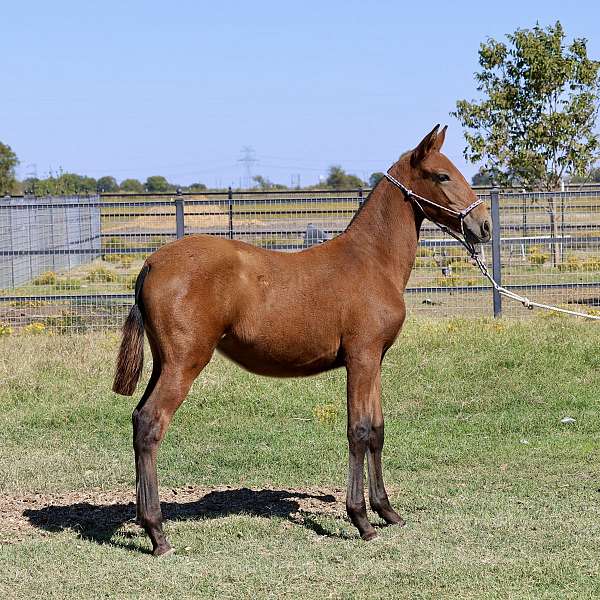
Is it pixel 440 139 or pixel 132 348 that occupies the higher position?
pixel 440 139

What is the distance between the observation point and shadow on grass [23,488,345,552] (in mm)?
7102

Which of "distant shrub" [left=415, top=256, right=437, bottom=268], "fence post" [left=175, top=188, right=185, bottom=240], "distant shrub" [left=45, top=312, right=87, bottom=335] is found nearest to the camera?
"distant shrub" [left=45, top=312, right=87, bottom=335]

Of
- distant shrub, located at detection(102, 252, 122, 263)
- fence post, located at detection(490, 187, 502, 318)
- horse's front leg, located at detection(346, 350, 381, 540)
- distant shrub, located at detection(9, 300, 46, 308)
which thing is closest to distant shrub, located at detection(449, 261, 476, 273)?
fence post, located at detection(490, 187, 502, 318)

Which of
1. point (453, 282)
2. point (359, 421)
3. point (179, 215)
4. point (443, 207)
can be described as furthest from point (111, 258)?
point (359, 421)

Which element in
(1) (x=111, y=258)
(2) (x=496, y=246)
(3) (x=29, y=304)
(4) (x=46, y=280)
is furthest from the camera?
(1) (x=111, y=258)

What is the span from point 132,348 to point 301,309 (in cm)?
117

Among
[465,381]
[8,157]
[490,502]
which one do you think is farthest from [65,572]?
[8,157]

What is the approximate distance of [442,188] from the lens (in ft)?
23.1

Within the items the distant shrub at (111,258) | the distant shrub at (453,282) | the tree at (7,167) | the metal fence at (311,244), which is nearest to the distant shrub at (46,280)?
the metal fence at (311,244)

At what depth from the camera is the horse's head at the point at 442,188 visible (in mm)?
6996

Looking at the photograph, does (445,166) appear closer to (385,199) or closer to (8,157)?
(385,199)

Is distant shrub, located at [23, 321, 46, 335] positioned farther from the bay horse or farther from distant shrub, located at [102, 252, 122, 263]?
the bay horse

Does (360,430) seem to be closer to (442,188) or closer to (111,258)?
(442,188)

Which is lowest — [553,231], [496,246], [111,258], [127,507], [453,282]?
[127,507]
